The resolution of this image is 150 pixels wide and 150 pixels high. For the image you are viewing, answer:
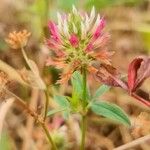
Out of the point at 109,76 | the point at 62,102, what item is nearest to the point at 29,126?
the point at 62,102

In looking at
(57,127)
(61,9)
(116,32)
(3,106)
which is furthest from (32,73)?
(116,32)

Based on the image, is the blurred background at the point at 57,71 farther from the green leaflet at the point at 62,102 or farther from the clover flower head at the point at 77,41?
the clover flower head at the point at 77,41

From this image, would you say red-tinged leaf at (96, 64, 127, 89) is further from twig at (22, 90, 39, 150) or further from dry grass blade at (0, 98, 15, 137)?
A: twig at (22, 90, 39, 150)

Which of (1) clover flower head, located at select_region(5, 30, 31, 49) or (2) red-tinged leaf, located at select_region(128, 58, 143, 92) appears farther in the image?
(1) clover flower head, located at select_region(5, 30, 31, 49)

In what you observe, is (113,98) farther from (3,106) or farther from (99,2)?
(3,106)

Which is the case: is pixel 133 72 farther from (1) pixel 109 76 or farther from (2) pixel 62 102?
(2) pixel 62 102

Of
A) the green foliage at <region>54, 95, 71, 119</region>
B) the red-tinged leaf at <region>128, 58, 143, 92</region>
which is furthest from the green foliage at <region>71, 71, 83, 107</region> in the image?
the red-tinged leaf at <region>128, 58, 143, 92</region>
